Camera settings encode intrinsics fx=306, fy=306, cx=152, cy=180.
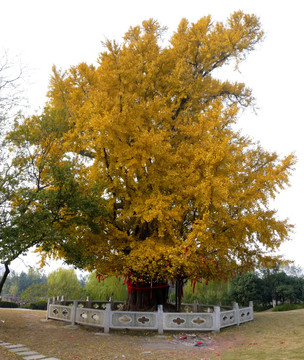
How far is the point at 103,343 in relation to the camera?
861 centimetres

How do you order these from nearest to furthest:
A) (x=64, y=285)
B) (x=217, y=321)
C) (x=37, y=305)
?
(x=217, y=321)
(x=37, y=305)
(x=64, y=285)

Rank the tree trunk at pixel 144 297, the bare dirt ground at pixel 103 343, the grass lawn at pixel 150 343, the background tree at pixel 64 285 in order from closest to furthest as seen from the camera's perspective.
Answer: the grass lawn at pixel 150 343, the bare dirt ground at pixel 103 343, the tree trunk at pixel 144 297, the background tree at pixel 64 285

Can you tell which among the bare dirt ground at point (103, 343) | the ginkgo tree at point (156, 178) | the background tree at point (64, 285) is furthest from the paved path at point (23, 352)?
the background tree at point (64, 285)

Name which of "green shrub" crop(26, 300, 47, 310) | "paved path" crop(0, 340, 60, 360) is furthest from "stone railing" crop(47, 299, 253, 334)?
"green shrub" crop(26, 300, 47, 310)

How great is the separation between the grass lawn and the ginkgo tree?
82.8 inches

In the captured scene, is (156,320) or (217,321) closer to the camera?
(156,320)

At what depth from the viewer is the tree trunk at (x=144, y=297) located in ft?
41.0

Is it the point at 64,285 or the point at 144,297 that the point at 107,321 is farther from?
the point at 64,285

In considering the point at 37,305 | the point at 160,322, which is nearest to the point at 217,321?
the point at 160,322

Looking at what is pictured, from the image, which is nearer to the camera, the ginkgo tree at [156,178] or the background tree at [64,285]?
the ginkgo tree at [156,178]

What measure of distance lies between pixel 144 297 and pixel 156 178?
5391 mm

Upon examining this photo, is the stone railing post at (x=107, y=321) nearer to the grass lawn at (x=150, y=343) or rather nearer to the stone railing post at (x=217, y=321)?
the grass lawn at (x=150, y=343)

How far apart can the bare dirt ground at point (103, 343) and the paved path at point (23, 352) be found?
0.17m

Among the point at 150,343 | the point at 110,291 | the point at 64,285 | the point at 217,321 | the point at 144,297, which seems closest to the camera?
the point at 150,343
